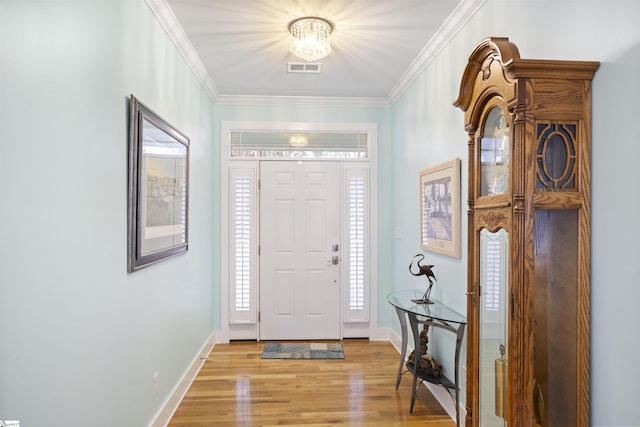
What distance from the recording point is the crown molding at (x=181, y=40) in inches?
91.6

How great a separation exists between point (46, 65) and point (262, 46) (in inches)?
75.8

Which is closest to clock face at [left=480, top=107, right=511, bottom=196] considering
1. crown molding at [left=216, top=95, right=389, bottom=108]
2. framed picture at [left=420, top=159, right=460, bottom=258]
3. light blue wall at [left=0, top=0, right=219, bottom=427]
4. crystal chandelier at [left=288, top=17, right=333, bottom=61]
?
framed picture at [left=420, top=159, right=460, bottom=258]

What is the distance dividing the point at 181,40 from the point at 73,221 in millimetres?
1888

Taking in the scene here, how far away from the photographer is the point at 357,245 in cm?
423

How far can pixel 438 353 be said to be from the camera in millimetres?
2922

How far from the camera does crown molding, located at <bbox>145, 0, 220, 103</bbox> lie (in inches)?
91.6

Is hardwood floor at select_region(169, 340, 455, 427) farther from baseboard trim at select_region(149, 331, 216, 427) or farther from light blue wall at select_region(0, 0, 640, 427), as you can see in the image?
light blue wall at select_region(0, 0, 640, 427)

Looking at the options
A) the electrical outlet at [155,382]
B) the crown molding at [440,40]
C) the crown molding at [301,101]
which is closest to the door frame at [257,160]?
the crown molding at [301,101]

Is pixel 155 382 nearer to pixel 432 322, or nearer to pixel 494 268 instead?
pixel 432 322

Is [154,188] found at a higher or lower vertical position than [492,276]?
higher

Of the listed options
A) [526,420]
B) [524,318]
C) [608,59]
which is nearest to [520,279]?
[524,318]

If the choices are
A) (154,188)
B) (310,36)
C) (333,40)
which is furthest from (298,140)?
(154,188)

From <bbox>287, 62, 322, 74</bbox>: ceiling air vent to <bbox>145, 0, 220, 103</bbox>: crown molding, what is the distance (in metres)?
0.78

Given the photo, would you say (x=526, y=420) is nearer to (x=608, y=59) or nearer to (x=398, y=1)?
(x=608, y=59)
